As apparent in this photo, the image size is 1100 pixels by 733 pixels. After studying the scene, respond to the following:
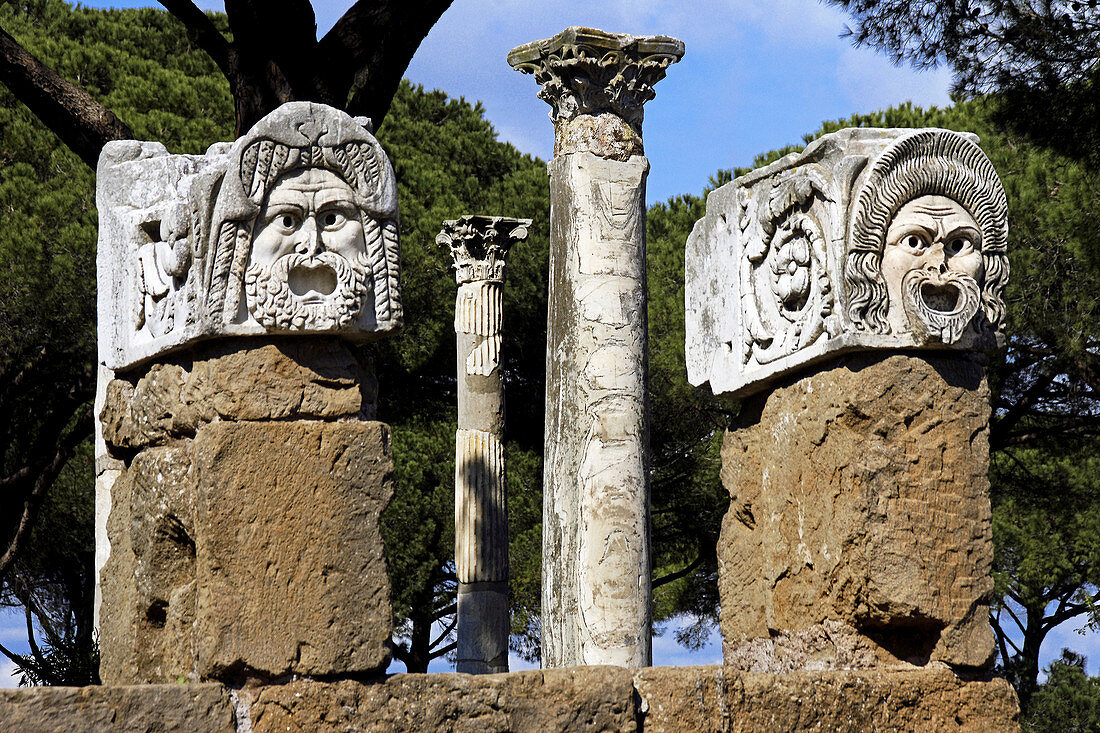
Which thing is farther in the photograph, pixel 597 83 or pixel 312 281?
pixel 597 83

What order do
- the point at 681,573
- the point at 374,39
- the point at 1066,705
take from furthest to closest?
the point at 681,573
the point at 1066,705
the point at 374,39

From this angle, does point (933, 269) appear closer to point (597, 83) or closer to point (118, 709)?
point (118, 709)

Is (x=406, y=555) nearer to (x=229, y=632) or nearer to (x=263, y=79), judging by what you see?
(x=263, y=79)

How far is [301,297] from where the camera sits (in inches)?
153

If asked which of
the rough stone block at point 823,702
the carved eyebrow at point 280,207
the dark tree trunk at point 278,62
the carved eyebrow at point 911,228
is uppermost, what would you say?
the dark tree trunk at point 278,62

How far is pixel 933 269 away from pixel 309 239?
73.3 inches

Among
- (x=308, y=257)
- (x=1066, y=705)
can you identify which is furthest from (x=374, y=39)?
(x=1066, y=705)

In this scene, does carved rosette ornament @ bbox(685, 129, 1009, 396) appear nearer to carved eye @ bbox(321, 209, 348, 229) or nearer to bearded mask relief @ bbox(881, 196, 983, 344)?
bearded mask relief @ bbox(881, 196, 983, 344)

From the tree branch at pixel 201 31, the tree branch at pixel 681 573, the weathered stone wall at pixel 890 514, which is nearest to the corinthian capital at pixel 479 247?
the tree branch at pixel 201 31

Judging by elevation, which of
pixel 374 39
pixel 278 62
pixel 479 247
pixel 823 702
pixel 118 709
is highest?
pixel 374 39

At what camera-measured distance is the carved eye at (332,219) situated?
13.0 ft

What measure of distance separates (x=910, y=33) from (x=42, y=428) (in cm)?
876

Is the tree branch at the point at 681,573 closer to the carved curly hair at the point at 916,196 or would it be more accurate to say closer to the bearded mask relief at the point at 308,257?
the carved curly hair at the point at 916,196

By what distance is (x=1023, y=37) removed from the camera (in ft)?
31.2
